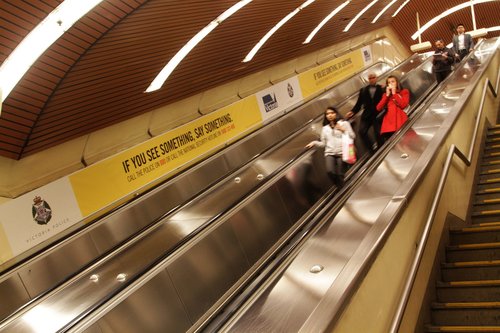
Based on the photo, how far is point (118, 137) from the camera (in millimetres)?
9844

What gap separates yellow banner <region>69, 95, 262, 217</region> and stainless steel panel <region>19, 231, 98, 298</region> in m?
1.27

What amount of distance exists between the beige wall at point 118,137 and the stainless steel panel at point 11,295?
57.4 inches

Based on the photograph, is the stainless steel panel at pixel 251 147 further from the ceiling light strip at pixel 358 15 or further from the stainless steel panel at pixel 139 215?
the ceiling light strip at pixel 358 15

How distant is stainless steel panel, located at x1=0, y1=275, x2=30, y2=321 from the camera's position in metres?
6.43

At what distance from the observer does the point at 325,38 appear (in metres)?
16.8

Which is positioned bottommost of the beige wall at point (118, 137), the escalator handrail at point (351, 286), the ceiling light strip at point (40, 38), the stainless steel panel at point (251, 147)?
the stainless steel panel at point (251, 147)

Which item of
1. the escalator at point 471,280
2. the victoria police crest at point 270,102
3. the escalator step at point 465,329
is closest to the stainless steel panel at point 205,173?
the victoria police crest at point 270,102

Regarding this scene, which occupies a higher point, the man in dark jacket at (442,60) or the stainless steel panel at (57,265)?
the man in dark jacket at (442,60)

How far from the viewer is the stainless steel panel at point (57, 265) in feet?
22.6

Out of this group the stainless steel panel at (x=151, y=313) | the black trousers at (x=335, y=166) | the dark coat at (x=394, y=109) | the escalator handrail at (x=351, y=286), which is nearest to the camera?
the escalator handrail at (x=351, y=286)

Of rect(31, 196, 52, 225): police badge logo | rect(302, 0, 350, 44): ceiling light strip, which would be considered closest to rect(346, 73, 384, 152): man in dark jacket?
rect(31, 196, 52, 225): police badge logo

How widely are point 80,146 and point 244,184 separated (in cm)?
295

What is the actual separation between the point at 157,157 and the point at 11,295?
4.09 meters

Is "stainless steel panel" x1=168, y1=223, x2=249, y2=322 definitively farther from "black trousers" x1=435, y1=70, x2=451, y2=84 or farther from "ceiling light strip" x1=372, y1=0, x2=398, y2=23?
"ceiling light strip" x1=372, y1=0, x2=398, y2=23
